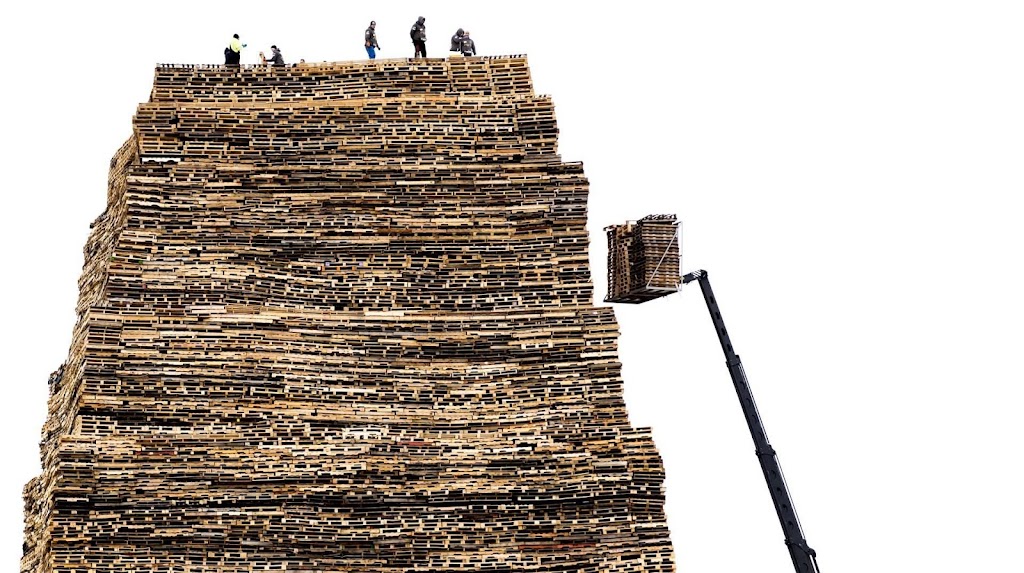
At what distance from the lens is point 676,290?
37.9m

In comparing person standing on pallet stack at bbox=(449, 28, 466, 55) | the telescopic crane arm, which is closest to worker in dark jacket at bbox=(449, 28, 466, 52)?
person standing on pallet stack at bbox=(449, 28, 466, 55)

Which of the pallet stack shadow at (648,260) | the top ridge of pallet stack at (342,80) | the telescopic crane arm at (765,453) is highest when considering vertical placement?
the top ridge of pallet stack at (342,80)

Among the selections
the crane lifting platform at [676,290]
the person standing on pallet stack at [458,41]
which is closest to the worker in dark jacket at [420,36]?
the person standing on pallet stack at [458,41]

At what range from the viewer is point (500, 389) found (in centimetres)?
3578

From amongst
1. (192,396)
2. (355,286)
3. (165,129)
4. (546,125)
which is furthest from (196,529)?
(546,125)

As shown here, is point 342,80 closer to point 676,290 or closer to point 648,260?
point 648,260

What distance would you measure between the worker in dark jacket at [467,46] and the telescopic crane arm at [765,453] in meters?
6.27

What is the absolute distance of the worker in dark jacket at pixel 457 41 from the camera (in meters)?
38.0

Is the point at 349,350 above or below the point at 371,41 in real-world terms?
below

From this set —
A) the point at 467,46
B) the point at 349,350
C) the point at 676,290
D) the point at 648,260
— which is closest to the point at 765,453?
the point at 676,290

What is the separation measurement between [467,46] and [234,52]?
4.40 m

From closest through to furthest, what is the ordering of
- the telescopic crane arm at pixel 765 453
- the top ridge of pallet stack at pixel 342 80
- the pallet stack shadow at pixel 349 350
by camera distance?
the pallet stack shadow at pixel 349 350
the top ridge of pallet stack at pixel 342 80
the telescopic crane arm at pixel 765 453

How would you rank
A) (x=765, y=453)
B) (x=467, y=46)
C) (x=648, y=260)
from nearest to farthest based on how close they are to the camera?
(x=648, y=260) → (x=467, y=46) → (x=765, y=453)

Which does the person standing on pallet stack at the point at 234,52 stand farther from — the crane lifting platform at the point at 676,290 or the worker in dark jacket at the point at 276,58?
the crane lifting platform at the point at 676,290
